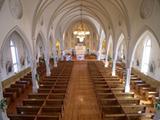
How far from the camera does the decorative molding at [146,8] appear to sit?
32.6ft

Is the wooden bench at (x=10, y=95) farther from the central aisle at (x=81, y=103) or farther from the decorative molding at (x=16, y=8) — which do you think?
the decorative molding at (x=16, y=8)

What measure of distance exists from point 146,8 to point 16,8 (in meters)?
7.91

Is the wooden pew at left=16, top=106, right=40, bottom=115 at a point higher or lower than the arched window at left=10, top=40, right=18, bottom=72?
lower

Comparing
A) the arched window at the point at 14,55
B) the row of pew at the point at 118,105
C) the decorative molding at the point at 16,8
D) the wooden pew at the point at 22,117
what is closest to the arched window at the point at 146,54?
the row of pew at the point at 118,105

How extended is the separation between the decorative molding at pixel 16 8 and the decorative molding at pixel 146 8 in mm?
7775

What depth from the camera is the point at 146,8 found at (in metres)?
10.5

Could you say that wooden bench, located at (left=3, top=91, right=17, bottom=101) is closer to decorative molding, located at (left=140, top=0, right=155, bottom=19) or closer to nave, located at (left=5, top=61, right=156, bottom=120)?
nave, located at (left=5, top=61, right=156, bottom=120)

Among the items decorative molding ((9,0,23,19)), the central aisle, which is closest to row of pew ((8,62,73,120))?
the central aisle

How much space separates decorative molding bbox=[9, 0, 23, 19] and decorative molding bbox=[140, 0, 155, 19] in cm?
778

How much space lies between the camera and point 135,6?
12281mm

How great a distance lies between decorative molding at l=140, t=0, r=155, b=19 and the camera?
9923 millimetres

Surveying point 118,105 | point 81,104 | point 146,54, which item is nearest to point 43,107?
point 81,104

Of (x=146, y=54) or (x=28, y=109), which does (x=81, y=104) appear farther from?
(x=146, y=54)

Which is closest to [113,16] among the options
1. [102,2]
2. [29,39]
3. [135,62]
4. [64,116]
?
[102,2]
